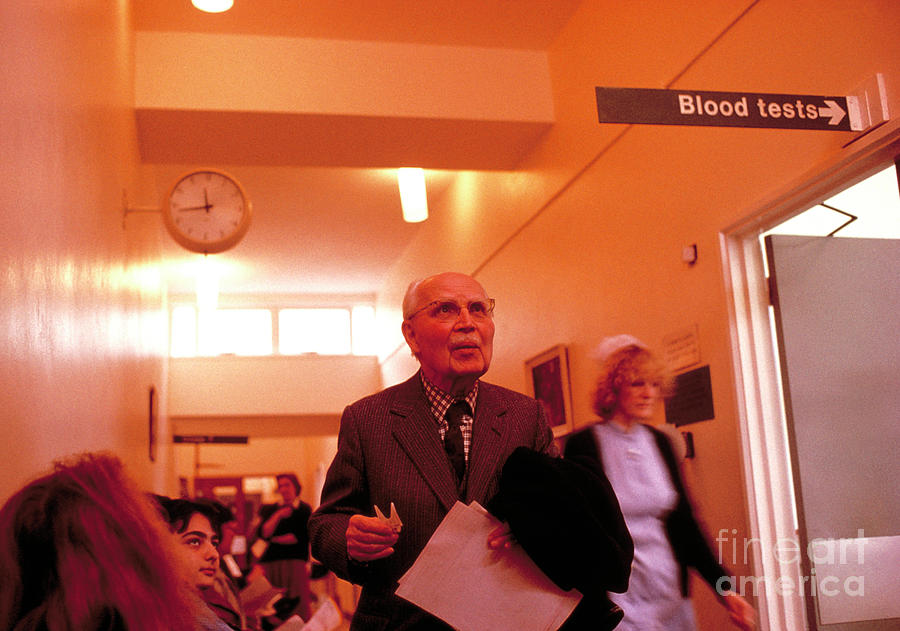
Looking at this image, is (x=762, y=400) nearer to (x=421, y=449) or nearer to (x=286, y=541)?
(x=421, y=449)

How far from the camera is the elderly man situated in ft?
6.81

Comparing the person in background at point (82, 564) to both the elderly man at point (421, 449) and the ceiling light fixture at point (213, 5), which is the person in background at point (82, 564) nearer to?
the elderly man at point (421, 449)

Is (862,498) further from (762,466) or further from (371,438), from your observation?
(371,438)

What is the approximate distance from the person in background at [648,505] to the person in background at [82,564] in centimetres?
206

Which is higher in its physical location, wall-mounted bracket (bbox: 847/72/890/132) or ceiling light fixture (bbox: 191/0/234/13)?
ceiling light fixture (bbox: 191/0/234/13)

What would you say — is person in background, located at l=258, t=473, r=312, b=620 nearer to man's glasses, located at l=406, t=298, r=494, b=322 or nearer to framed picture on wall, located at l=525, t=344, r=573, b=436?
framed picture on wall, located at l=525, t=344, r=573, b=436

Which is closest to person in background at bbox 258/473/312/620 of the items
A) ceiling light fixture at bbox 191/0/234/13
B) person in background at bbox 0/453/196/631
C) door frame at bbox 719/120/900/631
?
ceiling light fixture at bbox 191/0/234/13

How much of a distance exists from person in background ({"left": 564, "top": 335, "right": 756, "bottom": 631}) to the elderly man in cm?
104

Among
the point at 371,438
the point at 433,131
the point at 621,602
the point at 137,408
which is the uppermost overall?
the point at 433,131

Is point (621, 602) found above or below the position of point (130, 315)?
below

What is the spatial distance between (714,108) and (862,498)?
1.91 metres

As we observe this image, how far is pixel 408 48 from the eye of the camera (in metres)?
6.58

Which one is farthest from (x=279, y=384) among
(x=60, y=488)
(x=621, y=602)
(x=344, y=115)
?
(x=60, y=488)

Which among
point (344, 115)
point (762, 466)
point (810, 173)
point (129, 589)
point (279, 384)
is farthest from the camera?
point (279, 384)
